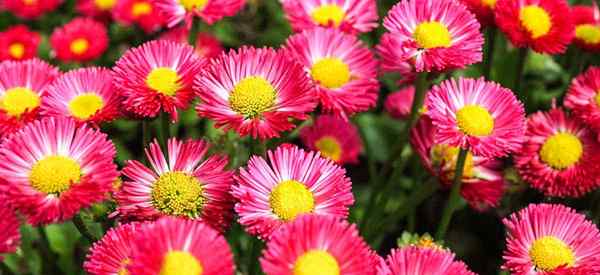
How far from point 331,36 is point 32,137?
0.79 meters

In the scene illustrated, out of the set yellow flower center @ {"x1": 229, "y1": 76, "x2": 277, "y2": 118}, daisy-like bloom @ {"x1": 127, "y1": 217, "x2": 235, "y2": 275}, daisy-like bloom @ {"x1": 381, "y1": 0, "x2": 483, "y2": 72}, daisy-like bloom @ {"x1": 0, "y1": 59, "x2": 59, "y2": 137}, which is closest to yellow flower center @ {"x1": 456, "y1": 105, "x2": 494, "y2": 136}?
daisy-like bloom @ {"x1": 381, "y1": 0, "x2": 483, "y2": 72}

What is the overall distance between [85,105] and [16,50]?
90 centimetres

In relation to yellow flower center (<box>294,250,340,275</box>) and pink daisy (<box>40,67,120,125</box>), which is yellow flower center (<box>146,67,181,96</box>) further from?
yellow flower center (<box>294,250,340,275</box>)

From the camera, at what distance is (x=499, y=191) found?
2072 mm

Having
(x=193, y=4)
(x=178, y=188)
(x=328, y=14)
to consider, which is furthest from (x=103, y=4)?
(x=178, y=188)

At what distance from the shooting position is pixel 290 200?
161 cm

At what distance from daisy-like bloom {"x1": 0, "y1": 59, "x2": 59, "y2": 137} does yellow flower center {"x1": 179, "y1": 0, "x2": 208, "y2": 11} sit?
381 mm

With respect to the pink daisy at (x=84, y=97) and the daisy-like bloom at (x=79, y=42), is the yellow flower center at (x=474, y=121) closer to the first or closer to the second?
the pink daisy at (x=84, y=97)

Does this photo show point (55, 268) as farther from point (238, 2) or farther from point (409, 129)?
point (409, 129)

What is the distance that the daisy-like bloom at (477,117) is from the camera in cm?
177

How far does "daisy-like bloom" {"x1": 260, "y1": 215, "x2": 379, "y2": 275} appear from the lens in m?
1.37

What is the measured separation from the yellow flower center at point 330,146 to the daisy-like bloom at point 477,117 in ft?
1.93

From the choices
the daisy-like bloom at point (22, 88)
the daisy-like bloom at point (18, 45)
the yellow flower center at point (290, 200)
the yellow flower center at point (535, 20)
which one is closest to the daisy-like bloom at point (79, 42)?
the daisy-like bloom at point (18, 45)

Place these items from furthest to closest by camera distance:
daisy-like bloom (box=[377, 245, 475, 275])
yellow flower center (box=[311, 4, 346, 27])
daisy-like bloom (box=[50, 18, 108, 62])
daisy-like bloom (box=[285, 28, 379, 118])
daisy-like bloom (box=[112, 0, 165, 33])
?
daisy-like bloom (box=[112, 0, 165, 33]) → daisy-like bloom (box=[50, 18, 108, 62]) → yellow flower center (box=[311, 4, 346, 27]) → daisy-like bloom (box=[285, 28, 379, 118]) → daisy-like bloom (box=[377, 245, 475, 275])
